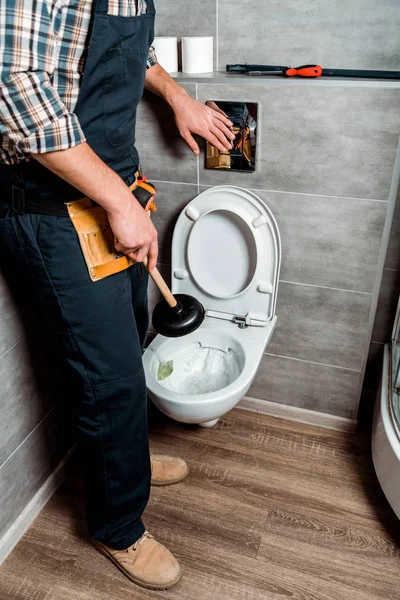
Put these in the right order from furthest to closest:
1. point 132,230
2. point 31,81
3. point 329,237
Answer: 1. point 329,237
2. point 132,230
3. point 31,81

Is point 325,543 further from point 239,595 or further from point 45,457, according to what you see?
point 45,457

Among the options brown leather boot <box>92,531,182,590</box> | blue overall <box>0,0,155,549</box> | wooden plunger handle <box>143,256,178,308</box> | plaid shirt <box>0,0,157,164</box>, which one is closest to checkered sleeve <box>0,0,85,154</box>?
plaid shirt <box>0,0,157,164</box>

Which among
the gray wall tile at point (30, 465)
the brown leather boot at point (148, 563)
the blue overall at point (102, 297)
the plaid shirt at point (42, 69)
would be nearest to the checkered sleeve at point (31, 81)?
the plaid shirt at point (42, 69)

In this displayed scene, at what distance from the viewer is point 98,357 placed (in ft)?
3.86

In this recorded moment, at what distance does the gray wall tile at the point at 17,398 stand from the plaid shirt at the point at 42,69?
60 centimetres

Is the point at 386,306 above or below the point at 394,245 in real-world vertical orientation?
below

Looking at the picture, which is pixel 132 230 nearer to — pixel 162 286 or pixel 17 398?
pixel 162 286

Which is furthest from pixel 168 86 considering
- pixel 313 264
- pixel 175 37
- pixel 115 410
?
pixel 115 410

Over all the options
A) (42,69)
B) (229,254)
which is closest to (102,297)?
(42,69)

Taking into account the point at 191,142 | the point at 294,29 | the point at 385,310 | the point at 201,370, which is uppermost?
the point at 294,29

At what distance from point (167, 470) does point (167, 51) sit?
128 cm

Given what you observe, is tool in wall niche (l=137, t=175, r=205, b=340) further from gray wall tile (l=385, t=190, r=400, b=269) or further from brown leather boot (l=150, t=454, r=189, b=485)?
gray wall tile (l=385, t=190, r=400, b=269)

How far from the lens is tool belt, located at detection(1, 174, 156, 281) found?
1.07 metres

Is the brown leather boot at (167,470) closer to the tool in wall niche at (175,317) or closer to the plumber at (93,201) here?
the plumber at (93,201)
